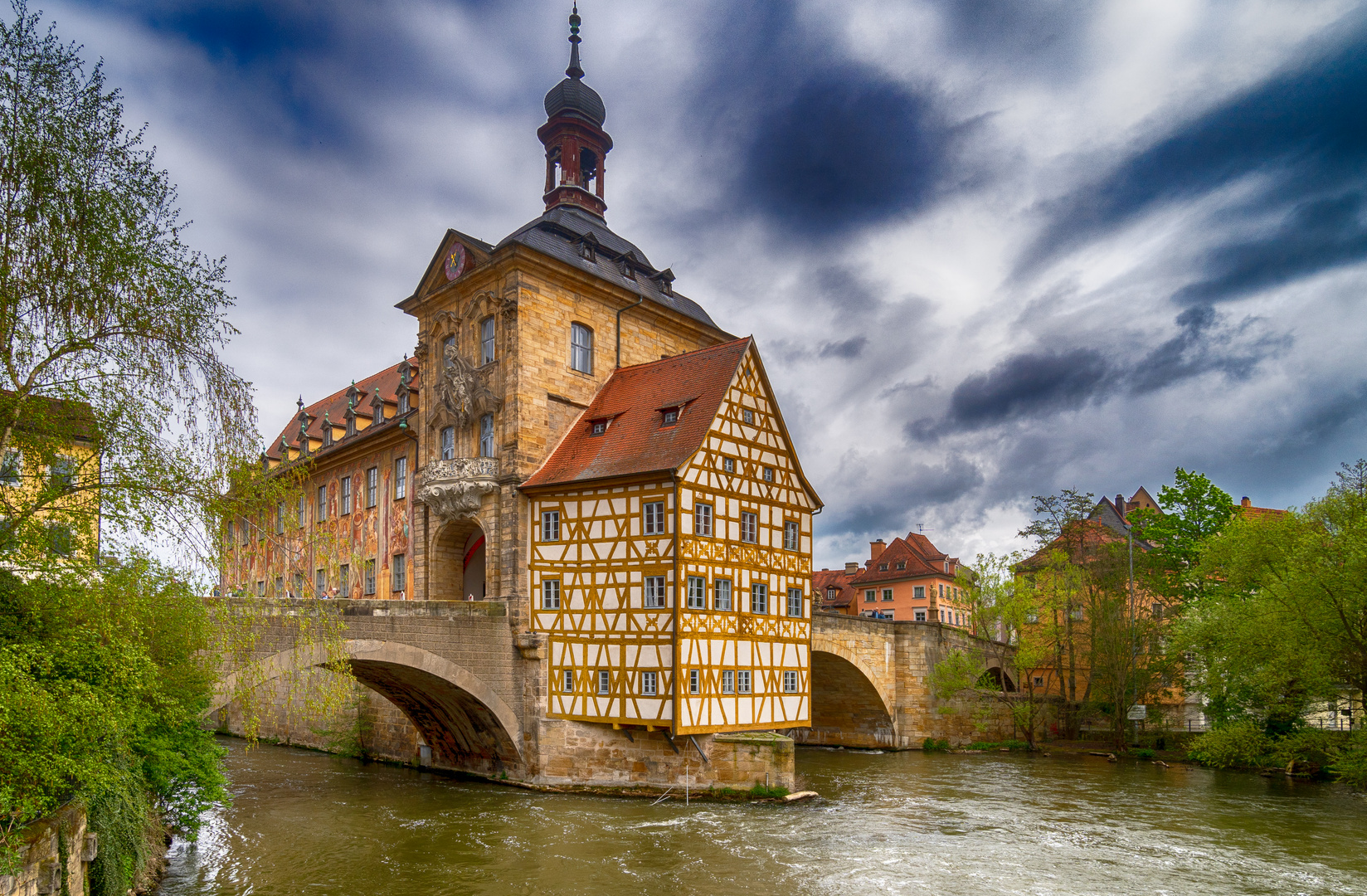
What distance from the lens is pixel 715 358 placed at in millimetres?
25078

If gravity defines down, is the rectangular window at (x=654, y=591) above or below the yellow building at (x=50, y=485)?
below

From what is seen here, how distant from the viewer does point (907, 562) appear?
64875mm

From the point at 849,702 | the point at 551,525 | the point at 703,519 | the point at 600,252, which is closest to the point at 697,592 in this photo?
the point at 703,519

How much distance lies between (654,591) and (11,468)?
13.8 metres

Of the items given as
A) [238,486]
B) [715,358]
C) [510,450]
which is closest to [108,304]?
[238,486]

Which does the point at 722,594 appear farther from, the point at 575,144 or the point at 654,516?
the point at 575,144

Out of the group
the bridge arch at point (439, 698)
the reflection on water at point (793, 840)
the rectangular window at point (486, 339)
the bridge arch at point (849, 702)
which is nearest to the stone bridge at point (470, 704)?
the bridge arch at point (439, 698)

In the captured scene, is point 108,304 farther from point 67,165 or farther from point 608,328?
point 608,328

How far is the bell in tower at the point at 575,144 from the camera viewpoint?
106 feet

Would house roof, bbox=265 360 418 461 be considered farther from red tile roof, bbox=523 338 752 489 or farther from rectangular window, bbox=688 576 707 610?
rectangular window, bbox=688 576 707 610

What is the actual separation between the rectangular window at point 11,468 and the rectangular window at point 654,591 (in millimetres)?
13381

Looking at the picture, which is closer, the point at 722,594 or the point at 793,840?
the point at 793,840

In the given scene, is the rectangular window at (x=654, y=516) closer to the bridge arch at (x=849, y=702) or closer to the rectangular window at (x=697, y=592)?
the rectangular window at (x=697, y=592)

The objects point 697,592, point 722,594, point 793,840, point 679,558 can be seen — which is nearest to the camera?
point 793,840
